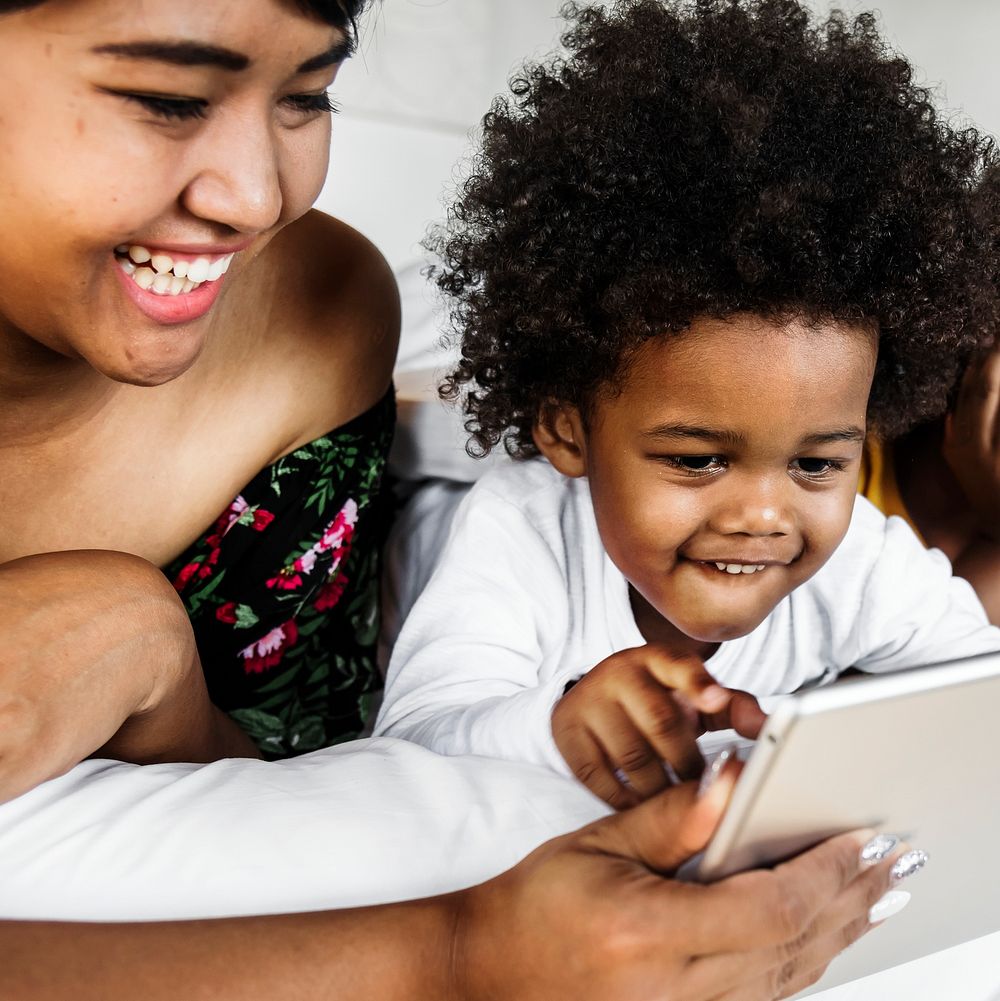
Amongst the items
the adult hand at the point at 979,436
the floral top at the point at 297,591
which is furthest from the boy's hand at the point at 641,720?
the adult hand at the point at 979,436

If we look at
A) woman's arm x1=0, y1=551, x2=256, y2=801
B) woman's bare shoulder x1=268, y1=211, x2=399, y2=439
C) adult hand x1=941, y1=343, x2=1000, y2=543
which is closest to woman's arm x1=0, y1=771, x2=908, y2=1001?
woman's arm x1=0, y1=551, x2=256, y2=801

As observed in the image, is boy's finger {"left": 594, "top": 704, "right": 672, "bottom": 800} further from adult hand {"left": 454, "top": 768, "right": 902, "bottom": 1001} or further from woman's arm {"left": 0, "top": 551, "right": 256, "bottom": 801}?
woman's arm {"left": 0, "top": 551, "right": 256, "bottom": 801}

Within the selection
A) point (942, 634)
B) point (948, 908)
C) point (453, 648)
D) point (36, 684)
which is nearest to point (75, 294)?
point (36, 684)

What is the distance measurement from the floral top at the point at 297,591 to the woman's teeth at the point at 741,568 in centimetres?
36

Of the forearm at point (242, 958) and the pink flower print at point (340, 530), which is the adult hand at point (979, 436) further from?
→ the forearm at point (242, 958)

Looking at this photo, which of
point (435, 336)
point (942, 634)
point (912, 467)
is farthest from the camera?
point (435, 336)

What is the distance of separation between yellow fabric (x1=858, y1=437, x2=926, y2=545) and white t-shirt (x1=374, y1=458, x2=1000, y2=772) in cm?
13

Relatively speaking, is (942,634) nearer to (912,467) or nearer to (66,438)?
(912,467)

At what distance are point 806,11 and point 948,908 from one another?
31.5 inches

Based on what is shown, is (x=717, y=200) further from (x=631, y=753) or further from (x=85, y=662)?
(x=85, y=662)

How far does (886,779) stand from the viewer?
0.58m

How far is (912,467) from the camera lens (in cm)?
136

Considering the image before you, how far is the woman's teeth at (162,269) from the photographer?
72 centimetres

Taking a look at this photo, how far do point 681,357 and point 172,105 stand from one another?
433 millimetres
